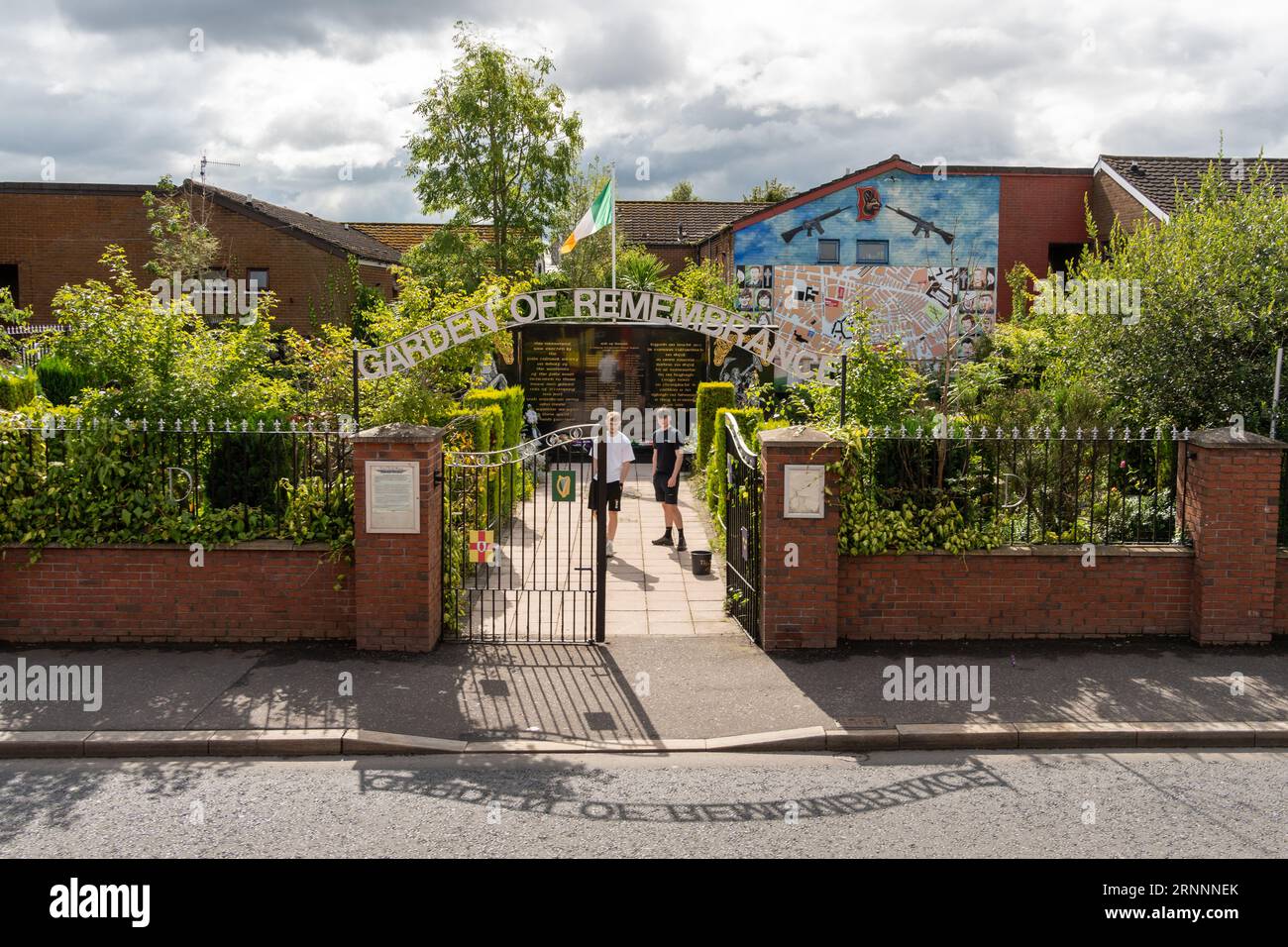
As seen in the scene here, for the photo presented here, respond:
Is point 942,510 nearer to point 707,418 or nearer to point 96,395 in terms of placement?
point 96,395

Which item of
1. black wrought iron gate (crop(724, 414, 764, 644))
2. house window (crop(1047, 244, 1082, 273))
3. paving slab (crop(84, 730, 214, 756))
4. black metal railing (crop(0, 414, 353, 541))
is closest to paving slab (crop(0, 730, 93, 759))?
paving slab (crop(84, 730, 214, 756))

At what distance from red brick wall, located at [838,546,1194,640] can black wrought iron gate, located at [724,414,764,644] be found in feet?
2.58

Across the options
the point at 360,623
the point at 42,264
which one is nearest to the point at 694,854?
the point at 360,623

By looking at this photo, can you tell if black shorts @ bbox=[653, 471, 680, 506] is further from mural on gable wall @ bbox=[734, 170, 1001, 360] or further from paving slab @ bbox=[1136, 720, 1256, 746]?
mural on gable wall @ bbox=[734, 170, 1001, 360]

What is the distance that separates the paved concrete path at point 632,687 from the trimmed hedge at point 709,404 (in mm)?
9694

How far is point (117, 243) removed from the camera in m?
34.8

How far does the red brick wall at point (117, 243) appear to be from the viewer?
113ft

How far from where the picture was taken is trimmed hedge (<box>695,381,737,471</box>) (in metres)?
18.6

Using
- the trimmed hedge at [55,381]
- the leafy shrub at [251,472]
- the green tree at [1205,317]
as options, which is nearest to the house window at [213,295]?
the trimmed hedge at [55,381]

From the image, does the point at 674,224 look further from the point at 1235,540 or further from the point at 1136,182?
the point at 1235,540

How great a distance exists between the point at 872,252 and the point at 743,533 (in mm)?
27355

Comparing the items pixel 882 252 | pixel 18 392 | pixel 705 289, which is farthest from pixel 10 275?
pixel 882 252

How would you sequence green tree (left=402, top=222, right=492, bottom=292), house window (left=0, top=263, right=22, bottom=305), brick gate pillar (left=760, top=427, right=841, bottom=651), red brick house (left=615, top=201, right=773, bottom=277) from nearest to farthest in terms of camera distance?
brick gate pillar (left=760, top=427, right=841, bottom=651) < green tree (left=402, top=222, right=492, bottom=292) < house window (left=0, top=263, right=22, bottom=305) < red brick house (left=615, top=201, right=773, bottom=277)

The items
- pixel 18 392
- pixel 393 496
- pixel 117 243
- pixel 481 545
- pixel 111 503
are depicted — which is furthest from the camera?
pixel 117 243
